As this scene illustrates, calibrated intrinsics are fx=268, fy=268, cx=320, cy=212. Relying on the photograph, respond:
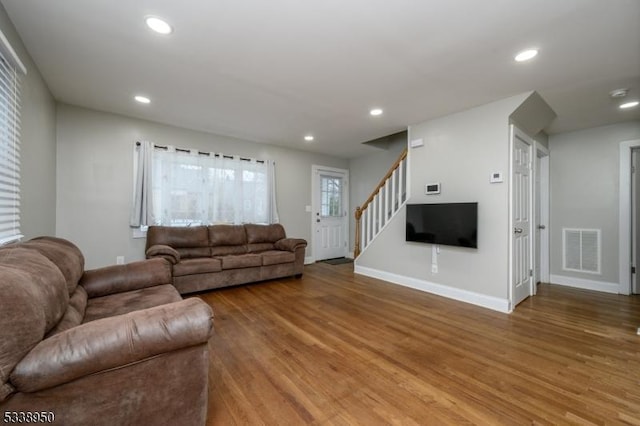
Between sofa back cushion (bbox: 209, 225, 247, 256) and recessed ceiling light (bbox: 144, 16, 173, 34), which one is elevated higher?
recessed ceiling light (bbox: 144, 16, 173, 34)

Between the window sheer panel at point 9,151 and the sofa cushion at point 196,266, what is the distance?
155 cm

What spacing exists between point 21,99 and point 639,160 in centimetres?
694

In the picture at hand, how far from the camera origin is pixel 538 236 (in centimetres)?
426

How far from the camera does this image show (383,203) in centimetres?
502

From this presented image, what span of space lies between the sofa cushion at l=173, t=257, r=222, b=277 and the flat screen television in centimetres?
276

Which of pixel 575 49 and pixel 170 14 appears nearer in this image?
pixel 170 14

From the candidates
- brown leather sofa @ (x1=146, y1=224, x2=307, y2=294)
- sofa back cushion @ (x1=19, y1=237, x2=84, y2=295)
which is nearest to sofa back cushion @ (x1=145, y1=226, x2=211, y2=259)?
brown leather sofa @ (x1=146, y1=224, x2=307, y2=294)

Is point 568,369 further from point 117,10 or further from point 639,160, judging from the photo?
point 117,10

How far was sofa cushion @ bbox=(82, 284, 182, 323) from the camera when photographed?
176 centimetres

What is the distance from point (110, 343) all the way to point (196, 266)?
2.68 metres

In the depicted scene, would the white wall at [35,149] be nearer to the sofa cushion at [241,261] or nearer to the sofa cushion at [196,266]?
the sofa cushion at [196,266]

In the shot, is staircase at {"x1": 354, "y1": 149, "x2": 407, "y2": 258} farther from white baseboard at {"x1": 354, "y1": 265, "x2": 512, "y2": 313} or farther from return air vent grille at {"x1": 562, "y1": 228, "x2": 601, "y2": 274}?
return air vent grille at {"x1": 562, "y1": 228, "x2": 601, "y2": 274}

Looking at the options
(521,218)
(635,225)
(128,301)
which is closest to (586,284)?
(635,225)

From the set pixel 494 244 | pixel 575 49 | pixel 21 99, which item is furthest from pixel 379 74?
pixel 21 99
